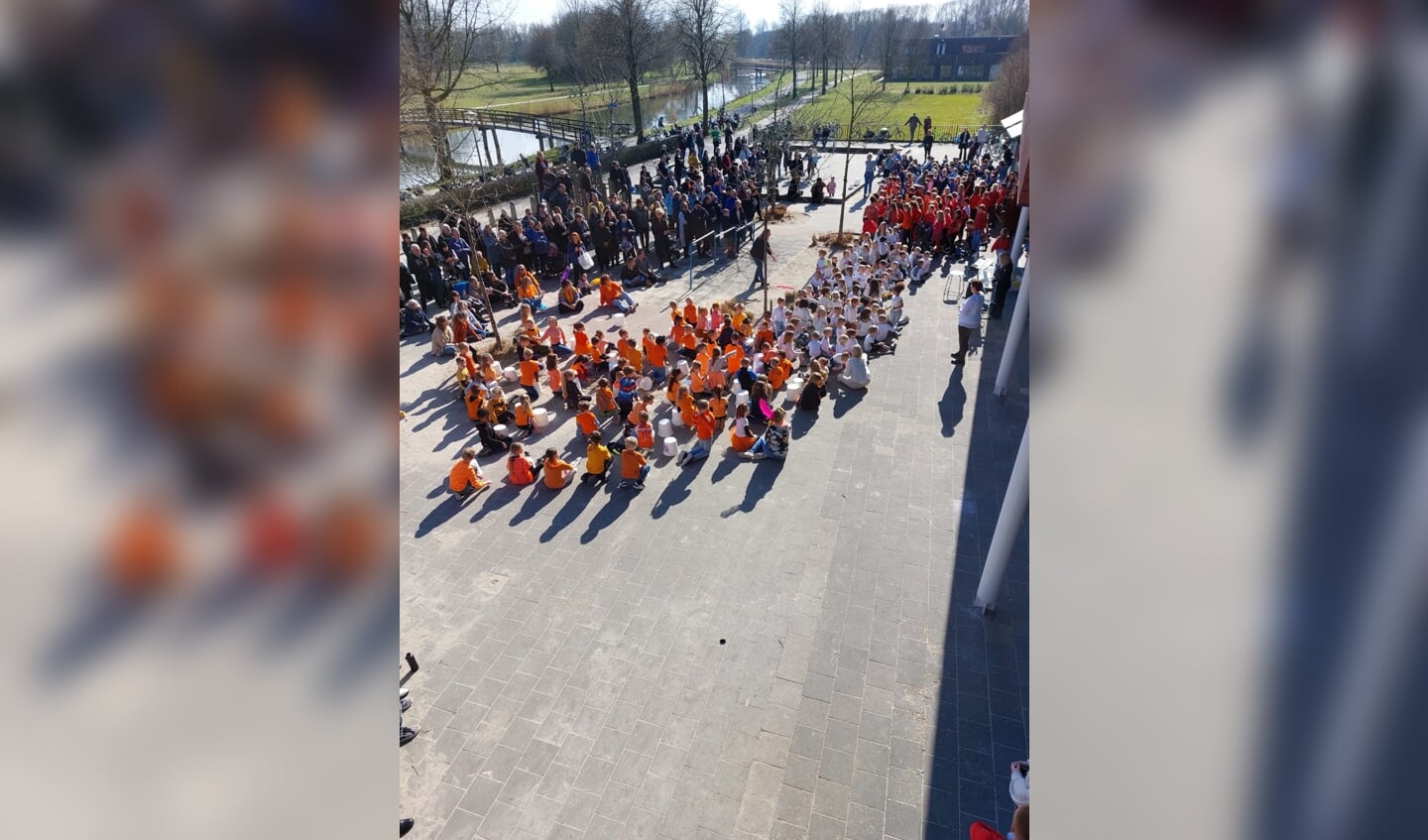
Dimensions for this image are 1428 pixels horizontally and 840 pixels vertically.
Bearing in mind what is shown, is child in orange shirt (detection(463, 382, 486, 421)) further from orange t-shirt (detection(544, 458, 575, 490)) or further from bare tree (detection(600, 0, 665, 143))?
bare tree (detection(600, 0, 665, 143))

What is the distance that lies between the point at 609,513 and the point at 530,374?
3988 mm

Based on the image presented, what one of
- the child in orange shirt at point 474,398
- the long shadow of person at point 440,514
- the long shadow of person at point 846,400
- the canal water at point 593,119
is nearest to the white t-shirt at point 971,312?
the long shadow of person at point 846,400

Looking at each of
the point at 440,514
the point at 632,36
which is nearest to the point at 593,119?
the point at 632,36

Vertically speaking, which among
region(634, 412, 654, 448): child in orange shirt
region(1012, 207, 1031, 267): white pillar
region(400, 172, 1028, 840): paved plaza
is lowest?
region(400, 172, 1028, 840): paved plaza

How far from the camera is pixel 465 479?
32.0 ft

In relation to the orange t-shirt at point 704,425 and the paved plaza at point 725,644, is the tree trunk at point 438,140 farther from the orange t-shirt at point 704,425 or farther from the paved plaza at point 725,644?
the orange t-shirt at point 704,425

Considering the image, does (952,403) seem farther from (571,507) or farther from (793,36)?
(793,36)

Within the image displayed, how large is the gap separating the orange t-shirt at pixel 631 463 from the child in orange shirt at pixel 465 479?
207cm

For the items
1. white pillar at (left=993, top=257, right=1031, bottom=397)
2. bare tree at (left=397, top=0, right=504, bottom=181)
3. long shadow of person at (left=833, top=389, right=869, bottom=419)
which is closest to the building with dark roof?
bare tree at (left=397, top=0, right=504, bottom=181)

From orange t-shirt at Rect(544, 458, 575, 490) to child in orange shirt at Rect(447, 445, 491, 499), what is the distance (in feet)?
3.16

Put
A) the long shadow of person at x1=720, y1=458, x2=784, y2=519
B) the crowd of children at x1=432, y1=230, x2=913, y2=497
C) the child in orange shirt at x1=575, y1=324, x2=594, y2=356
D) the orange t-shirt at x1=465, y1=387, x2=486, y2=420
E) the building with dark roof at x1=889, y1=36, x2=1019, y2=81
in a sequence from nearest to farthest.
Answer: the long shadow of person at x1=720, y1=458, x2=784, y2=519 → the crowd of children at x1=432, y1=230, x2=913, y2=497 → the orange t-shirt at x1=465, y1=387, x2=486, y2=420 → the child in orange shirt at x1=575, y1=324, x2=594, y2=356 → the building with dark roof at x1=889, y1=36, x2=1019, y2=81

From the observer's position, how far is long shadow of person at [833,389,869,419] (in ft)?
38.7

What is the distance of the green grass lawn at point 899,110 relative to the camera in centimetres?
4138
